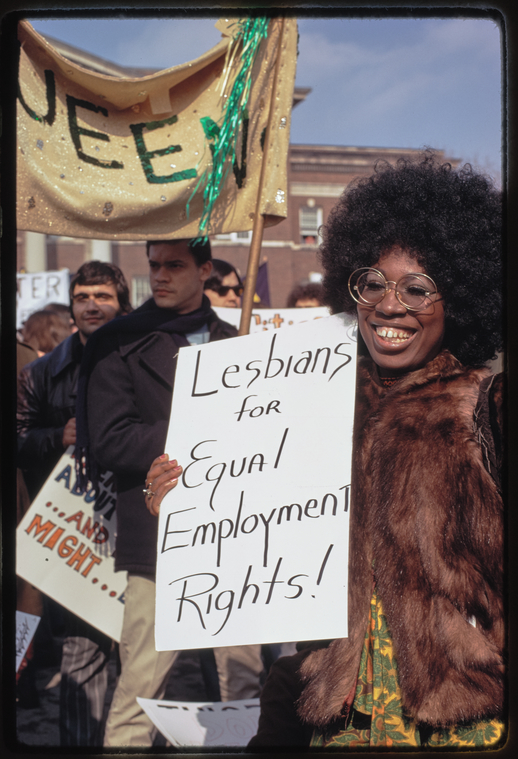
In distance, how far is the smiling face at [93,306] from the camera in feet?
12.8

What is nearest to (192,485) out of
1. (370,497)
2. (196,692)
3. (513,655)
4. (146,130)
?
(370,497)

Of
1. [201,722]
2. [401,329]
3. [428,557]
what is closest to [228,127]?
[401,329]

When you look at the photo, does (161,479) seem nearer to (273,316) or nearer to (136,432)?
(136,432)

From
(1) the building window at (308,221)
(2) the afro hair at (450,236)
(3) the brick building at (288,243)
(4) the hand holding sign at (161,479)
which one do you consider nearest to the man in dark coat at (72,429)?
(4) the hand holding sign at (161,479)

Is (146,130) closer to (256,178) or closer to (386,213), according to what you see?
(256,178)

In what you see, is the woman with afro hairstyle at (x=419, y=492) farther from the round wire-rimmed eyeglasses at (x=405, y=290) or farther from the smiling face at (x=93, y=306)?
the smiling face at (x=93, y=306)

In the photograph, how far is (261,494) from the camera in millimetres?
1987

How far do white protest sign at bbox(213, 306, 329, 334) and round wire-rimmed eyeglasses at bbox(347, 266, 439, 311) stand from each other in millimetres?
2791

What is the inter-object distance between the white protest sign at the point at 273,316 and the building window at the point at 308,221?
23736mm

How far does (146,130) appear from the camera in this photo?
9.50 ft

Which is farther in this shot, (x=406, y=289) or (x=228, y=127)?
(x=228, y=127)

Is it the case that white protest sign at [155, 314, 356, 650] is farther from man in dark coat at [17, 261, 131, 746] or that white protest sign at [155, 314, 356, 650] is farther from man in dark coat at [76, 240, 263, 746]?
man in dark coat at [17, 261, 131, 746]

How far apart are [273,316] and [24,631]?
285cm

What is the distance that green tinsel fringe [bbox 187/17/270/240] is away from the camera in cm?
277
